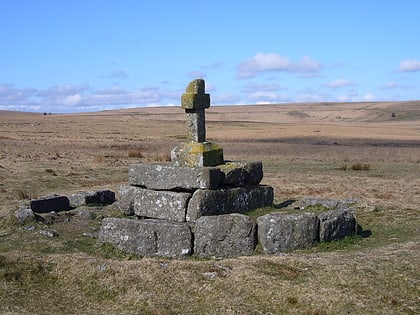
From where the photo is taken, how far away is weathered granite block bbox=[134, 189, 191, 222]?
1386cm

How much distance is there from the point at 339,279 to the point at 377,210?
23.5ft

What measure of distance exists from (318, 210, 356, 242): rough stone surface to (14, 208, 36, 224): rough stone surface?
7.31 m

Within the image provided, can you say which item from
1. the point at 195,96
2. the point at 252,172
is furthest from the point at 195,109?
the point at 252,172

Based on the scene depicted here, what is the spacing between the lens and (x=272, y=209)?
1482cm

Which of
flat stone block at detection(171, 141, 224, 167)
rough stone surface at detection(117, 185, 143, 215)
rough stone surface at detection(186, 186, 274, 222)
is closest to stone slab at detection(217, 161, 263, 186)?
rough stone surface at detection(186, 186, 274, 222)

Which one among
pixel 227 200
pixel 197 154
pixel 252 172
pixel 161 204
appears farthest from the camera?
pixel 252 172

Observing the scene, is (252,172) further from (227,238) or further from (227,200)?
(227,238)

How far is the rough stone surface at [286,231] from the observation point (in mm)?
12070

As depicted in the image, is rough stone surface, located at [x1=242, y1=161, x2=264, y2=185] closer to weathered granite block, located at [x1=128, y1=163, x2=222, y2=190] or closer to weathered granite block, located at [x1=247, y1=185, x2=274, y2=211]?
weathered granite block, located at [x1=247, y1=185, x2=274, y2=211]

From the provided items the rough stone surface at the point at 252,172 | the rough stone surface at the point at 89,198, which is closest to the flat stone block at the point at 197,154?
the rough stone surface at the point at 252,172

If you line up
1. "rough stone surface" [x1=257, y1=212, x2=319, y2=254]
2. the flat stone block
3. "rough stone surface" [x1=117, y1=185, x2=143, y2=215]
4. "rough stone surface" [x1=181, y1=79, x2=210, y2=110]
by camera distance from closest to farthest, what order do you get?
1. "rough stone surface" [x1=257, y1=212, x2=319, y2=254]
2. the flat stone block
3. "rough stone surface" [x1=181, y1=79, x2=210, y2=110]
4. "rough stone surface" [x1=117, y1=185, x2=143, y2=215]

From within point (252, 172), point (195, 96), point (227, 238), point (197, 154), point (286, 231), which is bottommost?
point (227, 238)

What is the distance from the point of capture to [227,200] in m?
14.2

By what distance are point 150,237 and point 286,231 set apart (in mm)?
2935
